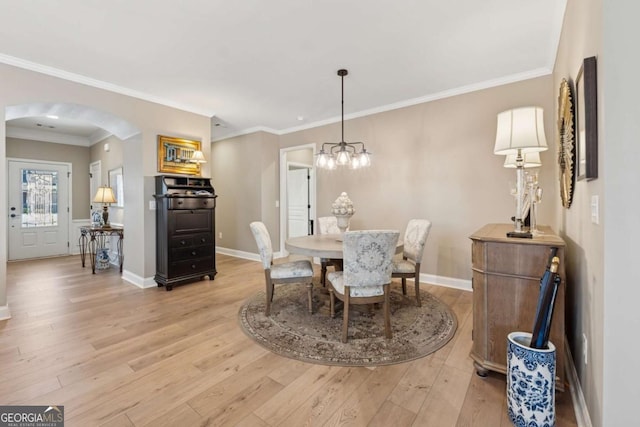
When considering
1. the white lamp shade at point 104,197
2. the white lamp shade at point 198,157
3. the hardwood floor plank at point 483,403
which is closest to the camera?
the hardwood floor plank at point 483,403

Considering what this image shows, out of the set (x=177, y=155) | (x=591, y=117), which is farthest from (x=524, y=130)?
(x=177, y=155)

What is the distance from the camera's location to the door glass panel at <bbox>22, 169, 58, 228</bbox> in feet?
19.4

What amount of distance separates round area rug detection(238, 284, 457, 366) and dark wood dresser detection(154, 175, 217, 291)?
1.19 metres

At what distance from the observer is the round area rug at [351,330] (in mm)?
2215

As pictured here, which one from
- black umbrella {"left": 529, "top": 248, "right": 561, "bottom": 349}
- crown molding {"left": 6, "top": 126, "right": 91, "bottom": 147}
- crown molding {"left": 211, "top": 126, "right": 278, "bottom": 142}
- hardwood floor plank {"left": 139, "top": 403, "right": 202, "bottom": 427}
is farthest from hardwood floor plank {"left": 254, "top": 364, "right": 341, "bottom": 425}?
crown molding {"left": 6, "top": 126, "right": 91, "bottom": 147}

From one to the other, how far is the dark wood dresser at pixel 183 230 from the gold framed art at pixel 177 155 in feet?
0.86

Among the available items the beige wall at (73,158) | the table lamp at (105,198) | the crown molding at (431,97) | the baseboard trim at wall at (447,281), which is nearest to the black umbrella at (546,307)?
the baseboard trim at wall at (447,281)

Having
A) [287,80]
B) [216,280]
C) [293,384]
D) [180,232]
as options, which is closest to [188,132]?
[180,232]

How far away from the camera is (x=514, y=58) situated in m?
3.03

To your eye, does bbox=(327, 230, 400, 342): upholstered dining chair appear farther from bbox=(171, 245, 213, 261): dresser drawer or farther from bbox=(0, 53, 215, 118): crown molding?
bbox=(0, 53, 215, 118): crown molding

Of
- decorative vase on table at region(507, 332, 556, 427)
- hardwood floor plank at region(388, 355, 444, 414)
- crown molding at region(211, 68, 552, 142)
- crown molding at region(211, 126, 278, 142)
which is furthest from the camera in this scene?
crown molding at region(211, 126, 278, 142)

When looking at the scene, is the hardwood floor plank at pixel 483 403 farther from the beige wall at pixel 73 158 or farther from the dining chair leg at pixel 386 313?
the beige wall at pixel 73 158

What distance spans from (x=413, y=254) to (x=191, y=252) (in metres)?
2.95

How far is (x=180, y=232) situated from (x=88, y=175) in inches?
181
